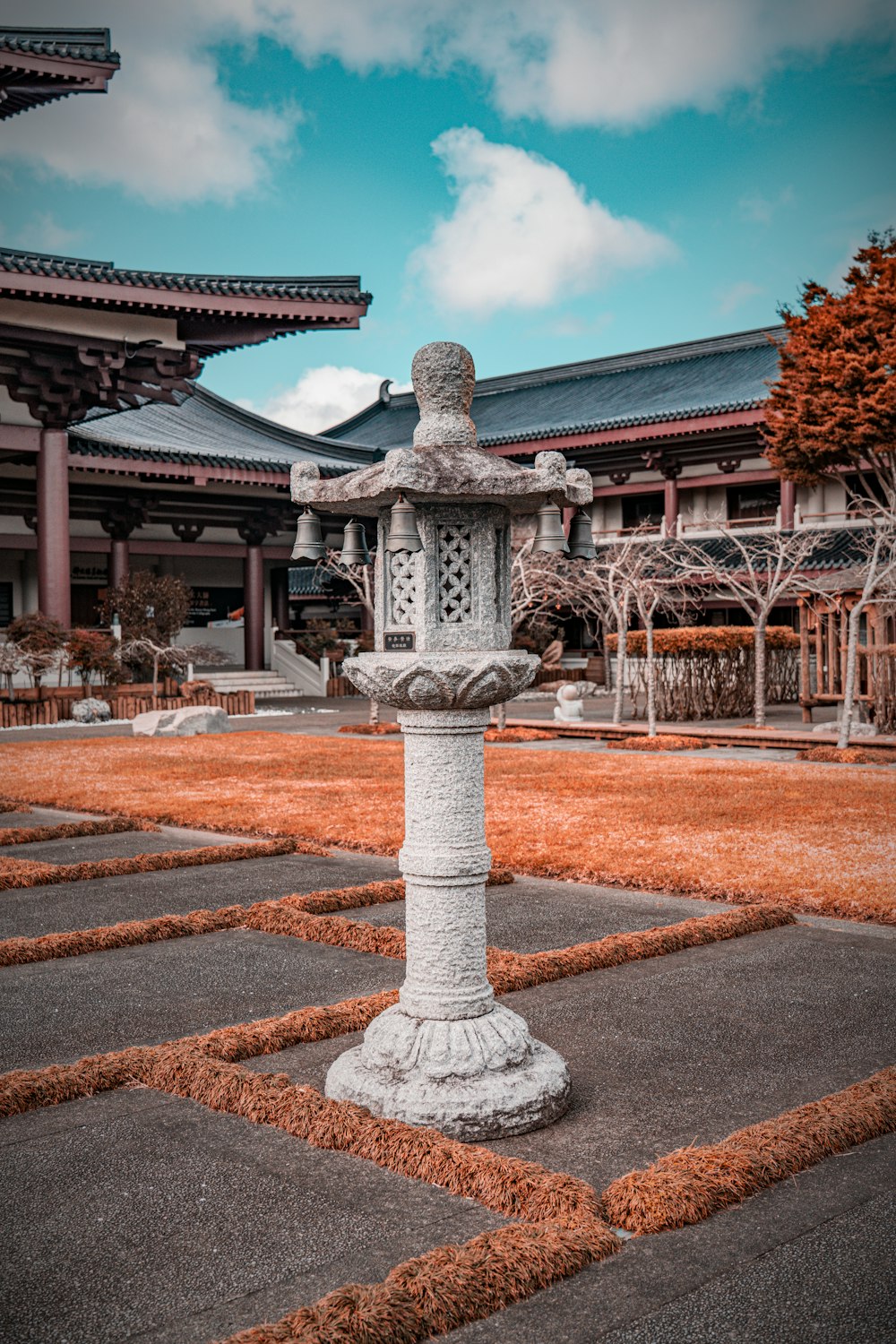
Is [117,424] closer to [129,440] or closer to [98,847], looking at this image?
[129,440]

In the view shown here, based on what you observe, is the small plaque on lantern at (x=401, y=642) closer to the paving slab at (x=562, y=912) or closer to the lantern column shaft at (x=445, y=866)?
the lantern column shaft at (x=445, y=866)

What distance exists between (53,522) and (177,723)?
17.5 ft

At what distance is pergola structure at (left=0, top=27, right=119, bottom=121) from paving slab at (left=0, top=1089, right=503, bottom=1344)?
731 inches

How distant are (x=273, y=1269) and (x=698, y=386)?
33.8m

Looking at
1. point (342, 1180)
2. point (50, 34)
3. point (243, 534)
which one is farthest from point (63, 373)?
point (342, 1180)

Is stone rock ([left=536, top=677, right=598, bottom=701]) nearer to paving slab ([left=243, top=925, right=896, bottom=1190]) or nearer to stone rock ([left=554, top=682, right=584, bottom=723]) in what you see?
A: stone rock ([left=554, top=682, right=584, bottom=723])

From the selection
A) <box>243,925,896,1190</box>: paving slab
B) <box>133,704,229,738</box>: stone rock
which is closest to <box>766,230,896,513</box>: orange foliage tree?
<box>133,704,229,738</box>: stone rock

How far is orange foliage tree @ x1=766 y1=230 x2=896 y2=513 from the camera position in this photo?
68.0 ft

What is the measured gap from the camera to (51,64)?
18766 millimetres

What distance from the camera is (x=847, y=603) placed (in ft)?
56.9

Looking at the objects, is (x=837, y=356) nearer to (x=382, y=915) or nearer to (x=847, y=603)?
(x=847, y=603)

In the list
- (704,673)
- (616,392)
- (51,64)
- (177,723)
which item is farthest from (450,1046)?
(616,392)

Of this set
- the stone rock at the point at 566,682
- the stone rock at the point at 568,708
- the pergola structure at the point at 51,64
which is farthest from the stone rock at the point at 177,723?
the stone rock at the point at 566,682

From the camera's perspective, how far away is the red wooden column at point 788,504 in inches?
1115
